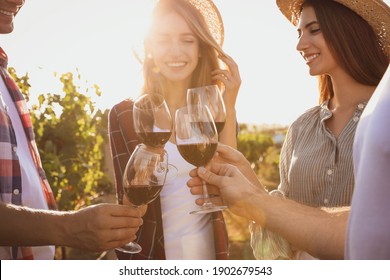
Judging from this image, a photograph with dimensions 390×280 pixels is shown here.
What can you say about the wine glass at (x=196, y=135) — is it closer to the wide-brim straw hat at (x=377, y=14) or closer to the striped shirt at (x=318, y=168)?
the striped shirt at (x=318, y=168)

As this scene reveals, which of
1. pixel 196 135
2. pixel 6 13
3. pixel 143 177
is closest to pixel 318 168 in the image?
pixel 196 135

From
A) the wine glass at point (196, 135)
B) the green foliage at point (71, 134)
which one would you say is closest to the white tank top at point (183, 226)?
the wine glass at point (196, 135)

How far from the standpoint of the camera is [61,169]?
4.98m

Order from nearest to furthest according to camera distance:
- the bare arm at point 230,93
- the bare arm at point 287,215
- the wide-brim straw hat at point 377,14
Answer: the bare arm at point 287,215 < the wide-brim straw hat at point 377,14 < the bare arm at point 230,93

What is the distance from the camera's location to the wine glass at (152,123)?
82.6 inches

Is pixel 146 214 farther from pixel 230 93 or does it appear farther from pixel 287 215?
pixel 287 215

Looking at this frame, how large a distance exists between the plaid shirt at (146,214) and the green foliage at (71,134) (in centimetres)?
217

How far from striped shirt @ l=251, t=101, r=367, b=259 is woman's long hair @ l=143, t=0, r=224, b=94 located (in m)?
0.88

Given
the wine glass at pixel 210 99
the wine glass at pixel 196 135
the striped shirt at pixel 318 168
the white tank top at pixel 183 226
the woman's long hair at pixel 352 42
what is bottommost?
the white tank top at pixel 183 226

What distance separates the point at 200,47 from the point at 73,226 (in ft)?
6.42

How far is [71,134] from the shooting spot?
5.20m
